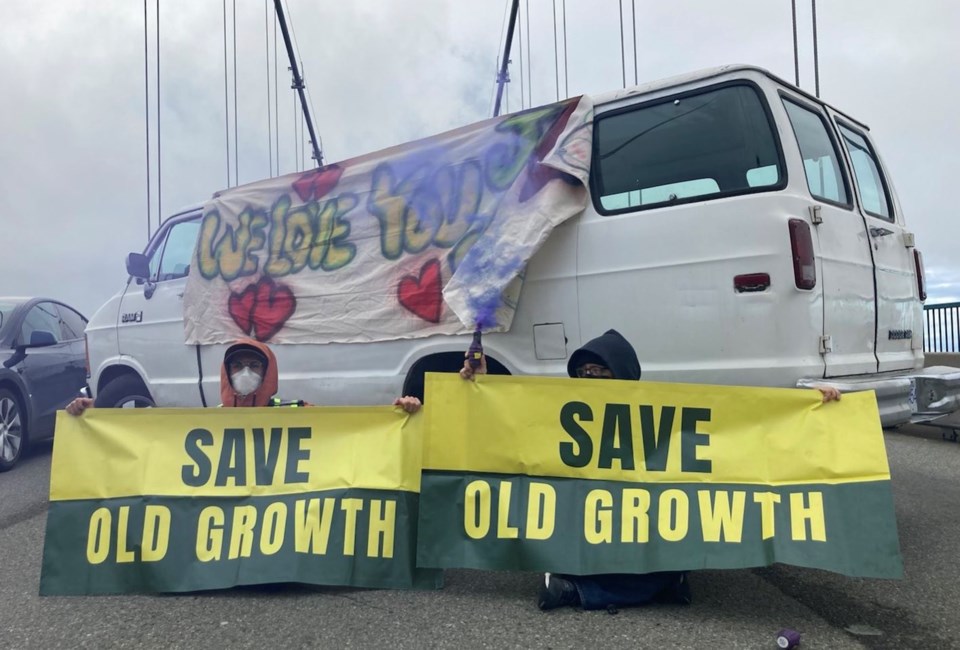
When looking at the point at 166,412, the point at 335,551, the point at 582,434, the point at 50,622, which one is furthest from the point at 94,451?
the point at 582,434

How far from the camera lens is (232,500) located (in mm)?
3256

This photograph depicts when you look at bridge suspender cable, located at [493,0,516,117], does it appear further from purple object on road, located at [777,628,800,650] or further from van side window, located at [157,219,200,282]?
purple object on road, located at [777,628,800,650]

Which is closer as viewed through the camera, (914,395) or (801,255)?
(801,255)

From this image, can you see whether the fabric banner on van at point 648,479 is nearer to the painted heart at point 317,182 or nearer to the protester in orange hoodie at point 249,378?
the protester in orange hoodie at point 249,378

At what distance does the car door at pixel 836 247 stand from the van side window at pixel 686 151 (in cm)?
24

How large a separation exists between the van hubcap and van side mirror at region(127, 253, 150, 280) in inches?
80.1

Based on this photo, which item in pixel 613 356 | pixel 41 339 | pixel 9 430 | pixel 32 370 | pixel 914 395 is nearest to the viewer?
pixel 613 356

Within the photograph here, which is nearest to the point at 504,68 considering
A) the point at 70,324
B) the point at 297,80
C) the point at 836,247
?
the point at 297,80

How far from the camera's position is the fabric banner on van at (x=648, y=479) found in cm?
296

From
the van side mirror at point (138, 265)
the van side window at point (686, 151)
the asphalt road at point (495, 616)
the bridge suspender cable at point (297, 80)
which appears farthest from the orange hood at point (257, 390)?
the bridge suspender cable at point (297, 80)

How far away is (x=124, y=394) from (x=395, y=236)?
3.35m

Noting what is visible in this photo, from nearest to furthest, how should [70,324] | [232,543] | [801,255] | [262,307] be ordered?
[232,543] → [801,255] → [262,307] → [70,324]

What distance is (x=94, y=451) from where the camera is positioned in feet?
11.1

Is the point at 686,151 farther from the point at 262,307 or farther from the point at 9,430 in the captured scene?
the point at 9,430
